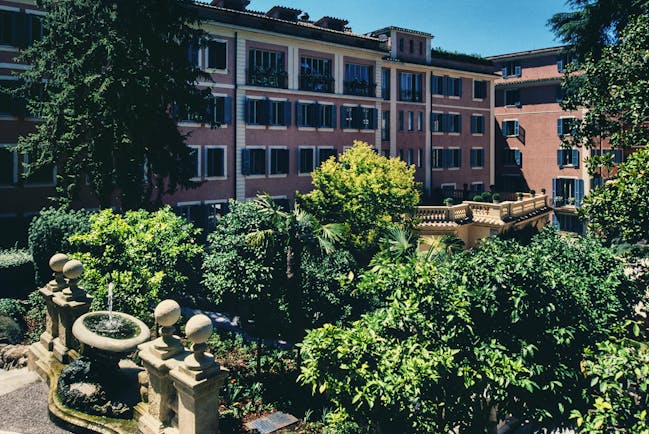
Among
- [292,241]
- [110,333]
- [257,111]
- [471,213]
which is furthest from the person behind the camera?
[471,213]

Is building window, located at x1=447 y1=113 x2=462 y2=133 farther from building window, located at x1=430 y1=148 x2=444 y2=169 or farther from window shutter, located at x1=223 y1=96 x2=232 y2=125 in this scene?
window shutter, located at x1=223 y1=96 x2=232 y2=125

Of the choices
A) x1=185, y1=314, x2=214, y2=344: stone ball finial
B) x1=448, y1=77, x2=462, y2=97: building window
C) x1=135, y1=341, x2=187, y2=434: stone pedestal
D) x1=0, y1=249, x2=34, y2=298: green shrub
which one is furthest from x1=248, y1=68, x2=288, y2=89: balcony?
x1=185, y1=314, x2=214, y2=344: stone ball finial

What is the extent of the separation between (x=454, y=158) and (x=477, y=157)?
3.59 metres

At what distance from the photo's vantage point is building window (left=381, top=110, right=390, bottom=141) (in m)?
45.8

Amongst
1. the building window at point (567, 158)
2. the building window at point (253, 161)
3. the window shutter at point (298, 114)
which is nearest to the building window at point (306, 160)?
the window shutter at point (298, 114)

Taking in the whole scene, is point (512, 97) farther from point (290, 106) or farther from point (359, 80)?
point (290, 106)

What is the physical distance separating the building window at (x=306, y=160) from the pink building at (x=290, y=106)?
0.08m

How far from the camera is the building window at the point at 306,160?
39594mm

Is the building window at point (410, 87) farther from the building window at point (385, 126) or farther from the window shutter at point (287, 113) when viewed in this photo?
the window shutter at point (287, 113)

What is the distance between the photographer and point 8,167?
1083 inches

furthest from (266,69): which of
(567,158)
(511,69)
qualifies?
(567,158)

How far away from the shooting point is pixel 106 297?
15328mm

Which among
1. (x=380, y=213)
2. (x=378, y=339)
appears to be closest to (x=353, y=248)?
(x=380, y=213)

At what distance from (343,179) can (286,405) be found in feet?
55.2
